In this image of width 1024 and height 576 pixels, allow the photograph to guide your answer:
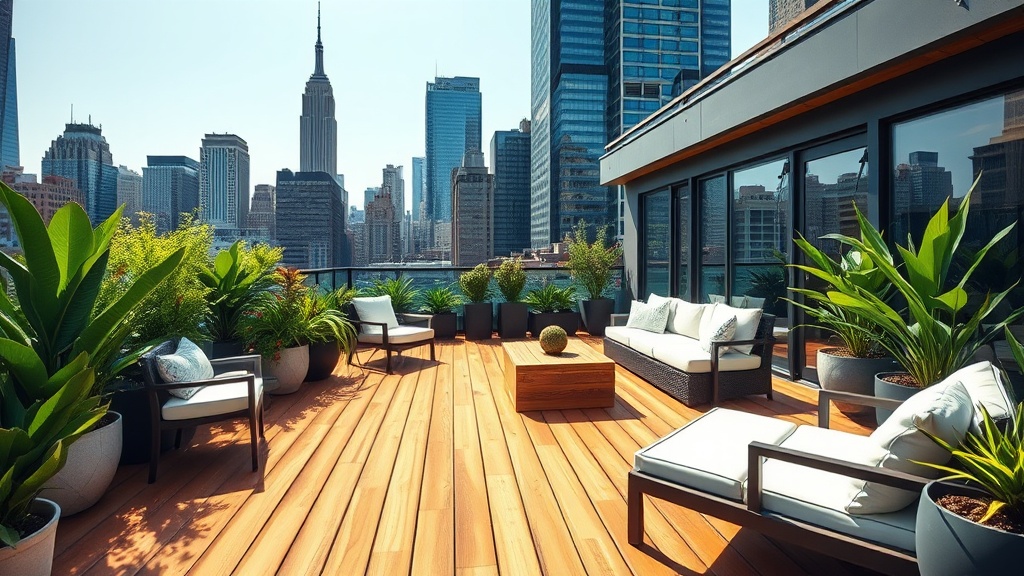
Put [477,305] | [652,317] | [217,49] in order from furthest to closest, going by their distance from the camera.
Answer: [217,49] < [477,305] < [652,317]

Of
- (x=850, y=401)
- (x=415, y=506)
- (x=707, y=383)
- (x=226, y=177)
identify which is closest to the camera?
(x=850, y=401)

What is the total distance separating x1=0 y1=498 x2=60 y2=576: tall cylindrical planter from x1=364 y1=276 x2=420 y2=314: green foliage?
213 inches

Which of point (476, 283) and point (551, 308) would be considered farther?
point (551, 308)

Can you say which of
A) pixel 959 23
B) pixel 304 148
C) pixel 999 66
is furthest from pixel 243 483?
pixel 304 148

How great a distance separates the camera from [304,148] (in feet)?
336

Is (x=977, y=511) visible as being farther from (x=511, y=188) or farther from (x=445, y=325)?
(x=511, y=188)

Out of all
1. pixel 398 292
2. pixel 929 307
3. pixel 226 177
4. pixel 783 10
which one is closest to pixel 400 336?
pixel 398 292

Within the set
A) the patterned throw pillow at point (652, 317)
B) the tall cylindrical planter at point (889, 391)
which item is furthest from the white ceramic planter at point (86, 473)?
the patterned throw pillow at point (652, 317)

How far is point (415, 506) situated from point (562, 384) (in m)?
1.81

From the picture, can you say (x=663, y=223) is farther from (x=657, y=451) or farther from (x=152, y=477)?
(x=152, y=477)

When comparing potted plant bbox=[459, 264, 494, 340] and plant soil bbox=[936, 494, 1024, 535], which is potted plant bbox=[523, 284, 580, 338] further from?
plant soil bbox=[936, 494, 1024, 535]

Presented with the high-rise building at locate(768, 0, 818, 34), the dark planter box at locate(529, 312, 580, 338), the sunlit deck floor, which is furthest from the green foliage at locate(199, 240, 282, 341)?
the high-rise building at locate(768, 0, 818, 34)

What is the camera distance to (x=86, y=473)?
2361 mm

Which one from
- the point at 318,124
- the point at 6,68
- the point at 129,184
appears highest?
the point at 318,124
